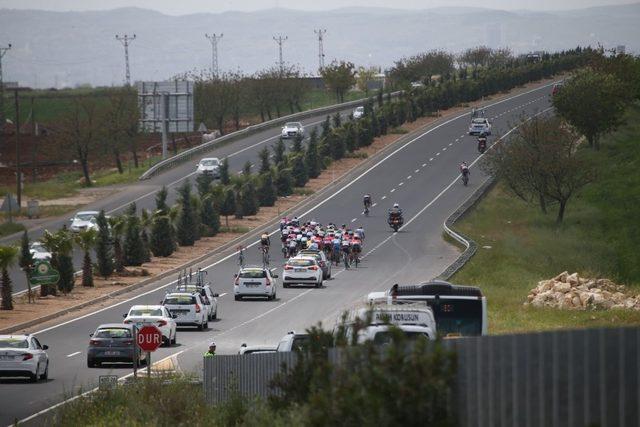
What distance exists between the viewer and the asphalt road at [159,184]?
234ft

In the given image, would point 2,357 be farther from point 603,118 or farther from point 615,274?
point 603,118

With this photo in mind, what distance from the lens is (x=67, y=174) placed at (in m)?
112

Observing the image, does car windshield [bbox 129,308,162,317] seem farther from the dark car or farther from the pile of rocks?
the pile of rocks

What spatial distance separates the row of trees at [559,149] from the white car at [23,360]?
162 feet

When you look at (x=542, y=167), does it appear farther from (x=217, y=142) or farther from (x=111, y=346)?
(x=111, y=346)

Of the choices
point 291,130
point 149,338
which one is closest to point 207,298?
point 149,338

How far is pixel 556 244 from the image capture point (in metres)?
67.1

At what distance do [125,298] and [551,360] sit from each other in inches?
1618

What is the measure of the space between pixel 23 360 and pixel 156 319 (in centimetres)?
612

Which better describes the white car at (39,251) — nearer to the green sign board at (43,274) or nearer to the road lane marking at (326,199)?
the road lane marking at (326,199)

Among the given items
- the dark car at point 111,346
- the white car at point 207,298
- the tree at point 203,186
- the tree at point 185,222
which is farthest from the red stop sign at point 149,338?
the tree at point 203,186

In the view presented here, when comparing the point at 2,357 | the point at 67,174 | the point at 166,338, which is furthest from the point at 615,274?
the point at 67,174

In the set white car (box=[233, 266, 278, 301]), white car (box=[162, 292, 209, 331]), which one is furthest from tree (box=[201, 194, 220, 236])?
white car (box=[162, 292, 209, 331])

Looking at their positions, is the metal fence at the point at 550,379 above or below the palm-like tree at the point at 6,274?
above
